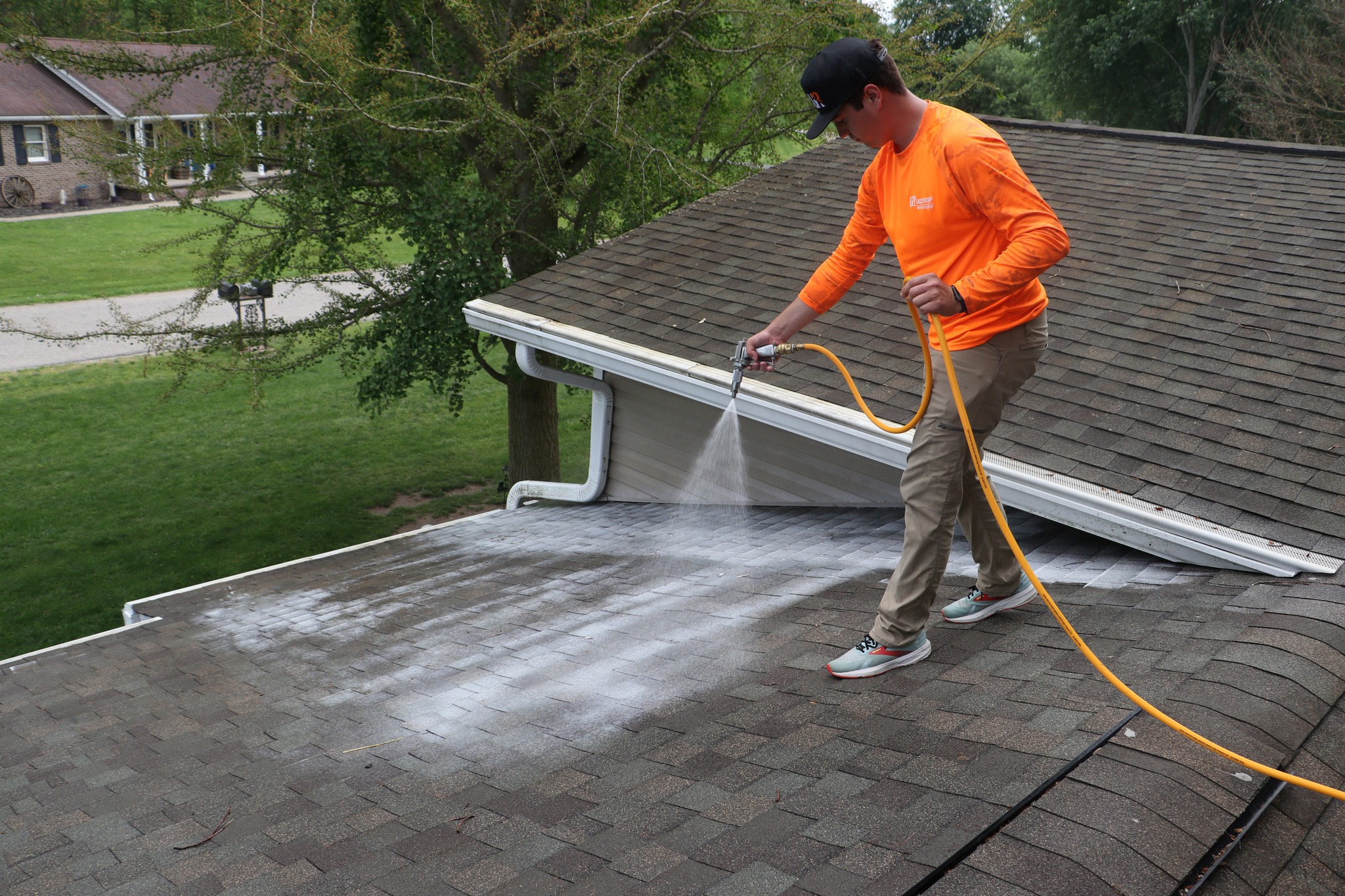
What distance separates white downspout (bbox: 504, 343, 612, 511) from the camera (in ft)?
27.0

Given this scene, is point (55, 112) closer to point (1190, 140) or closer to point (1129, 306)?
point (1190, 140)

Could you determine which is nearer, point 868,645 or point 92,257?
point 868,645

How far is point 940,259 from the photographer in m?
3.07

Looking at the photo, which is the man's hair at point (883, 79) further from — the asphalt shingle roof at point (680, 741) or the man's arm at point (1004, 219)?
the asphalt shingle roof at point (680, 741)

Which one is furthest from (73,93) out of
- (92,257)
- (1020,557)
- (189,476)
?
(1020,557)

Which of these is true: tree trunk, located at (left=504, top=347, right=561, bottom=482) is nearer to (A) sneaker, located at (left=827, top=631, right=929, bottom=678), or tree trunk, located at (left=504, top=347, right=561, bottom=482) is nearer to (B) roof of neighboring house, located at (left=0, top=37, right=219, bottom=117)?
(A) sneaker, located at (left=827, top=631, right=929, bottom=678)

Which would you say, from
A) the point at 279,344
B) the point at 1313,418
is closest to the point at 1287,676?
the point at 1313,418

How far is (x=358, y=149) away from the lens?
10656 millimetres

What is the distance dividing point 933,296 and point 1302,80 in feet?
91.4

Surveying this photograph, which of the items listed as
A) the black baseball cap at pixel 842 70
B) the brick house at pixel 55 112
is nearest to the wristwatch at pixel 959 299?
the black baseball cap at pixel 842 70

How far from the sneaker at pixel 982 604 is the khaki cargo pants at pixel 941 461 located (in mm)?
409

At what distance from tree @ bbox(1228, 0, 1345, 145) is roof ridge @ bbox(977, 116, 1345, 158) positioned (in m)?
18.6

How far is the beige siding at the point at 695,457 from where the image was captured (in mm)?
6570

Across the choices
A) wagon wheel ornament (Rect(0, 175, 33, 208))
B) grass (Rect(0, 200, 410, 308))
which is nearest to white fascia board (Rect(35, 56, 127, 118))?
wagon wheel ornament (Rect(0, 175, 33, 208))
